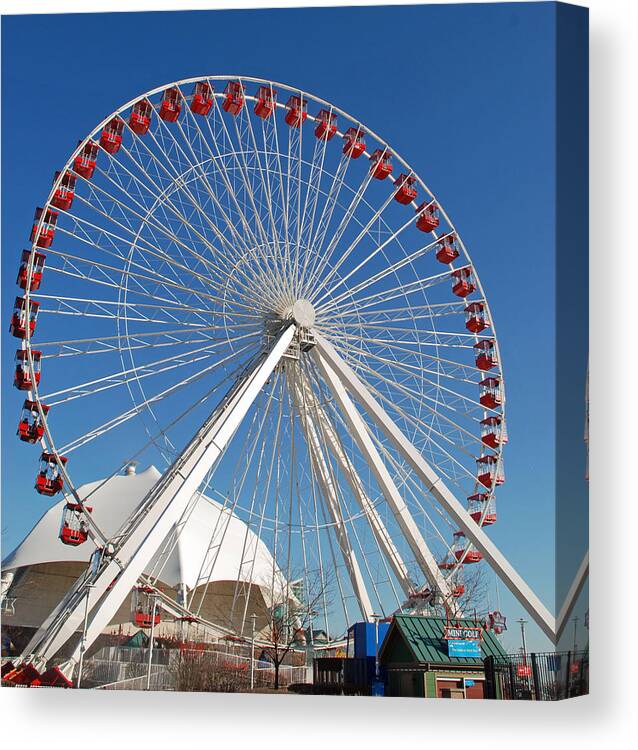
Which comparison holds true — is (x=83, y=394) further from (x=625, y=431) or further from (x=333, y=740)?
(x=625, y=431)

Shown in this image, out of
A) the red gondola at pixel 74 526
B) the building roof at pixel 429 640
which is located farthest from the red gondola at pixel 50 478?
the building roof at pixel 429 640

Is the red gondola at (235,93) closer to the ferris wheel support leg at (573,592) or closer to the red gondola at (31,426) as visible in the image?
the red gondola at (31,426)

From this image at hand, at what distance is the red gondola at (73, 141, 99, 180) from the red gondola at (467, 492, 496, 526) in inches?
563

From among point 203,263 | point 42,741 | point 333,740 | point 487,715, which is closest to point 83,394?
point 203,263

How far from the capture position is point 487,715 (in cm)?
1678

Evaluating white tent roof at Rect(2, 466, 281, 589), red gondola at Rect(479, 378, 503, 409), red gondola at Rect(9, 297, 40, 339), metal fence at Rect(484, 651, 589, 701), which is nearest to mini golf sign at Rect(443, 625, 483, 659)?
metal fence at Rect(484, 651, 589, 701)

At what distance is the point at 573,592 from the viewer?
16.7m

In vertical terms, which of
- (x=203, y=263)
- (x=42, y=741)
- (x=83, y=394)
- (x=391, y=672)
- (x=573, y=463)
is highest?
(x=203, y=263)

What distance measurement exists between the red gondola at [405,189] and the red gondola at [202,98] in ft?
21.2

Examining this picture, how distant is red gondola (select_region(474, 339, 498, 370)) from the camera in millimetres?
29125

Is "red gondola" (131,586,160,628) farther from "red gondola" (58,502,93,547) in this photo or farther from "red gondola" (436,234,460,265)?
"red gondola" (436,234,460,265)

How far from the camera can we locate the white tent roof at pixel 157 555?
167ft

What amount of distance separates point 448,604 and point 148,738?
8603 millimetres

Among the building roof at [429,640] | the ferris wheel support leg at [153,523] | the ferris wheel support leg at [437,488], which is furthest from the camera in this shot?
the ferris wheel support leg at [437,488]
